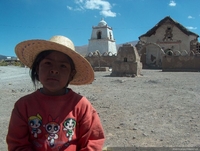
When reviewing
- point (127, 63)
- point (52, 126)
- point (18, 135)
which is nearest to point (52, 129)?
point (52, 126)

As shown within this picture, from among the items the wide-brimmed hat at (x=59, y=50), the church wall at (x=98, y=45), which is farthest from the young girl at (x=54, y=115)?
the church wall at (x=98, y=45)

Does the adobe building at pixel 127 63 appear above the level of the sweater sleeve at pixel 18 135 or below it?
above

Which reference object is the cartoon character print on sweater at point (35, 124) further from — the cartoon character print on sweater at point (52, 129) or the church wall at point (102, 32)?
the church wall at point (102, 32)

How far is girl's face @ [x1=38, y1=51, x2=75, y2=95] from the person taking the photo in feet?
5.62

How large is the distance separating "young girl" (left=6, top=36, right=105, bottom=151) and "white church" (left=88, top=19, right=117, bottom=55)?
38700 millimetres

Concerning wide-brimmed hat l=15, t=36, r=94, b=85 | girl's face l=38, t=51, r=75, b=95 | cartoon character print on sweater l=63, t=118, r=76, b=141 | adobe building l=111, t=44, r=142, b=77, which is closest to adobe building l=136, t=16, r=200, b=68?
adobe building l=111, t=44, r=142, b=77

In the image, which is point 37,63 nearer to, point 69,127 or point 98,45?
point 69,127

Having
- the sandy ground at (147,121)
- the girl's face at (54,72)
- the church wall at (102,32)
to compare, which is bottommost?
the sandy ground at (147,121)

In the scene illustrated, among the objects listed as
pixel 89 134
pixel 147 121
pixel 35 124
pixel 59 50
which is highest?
pixel 59 50

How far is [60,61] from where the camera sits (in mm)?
1800

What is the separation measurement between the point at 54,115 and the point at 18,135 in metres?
0.27

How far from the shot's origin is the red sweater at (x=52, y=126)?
5.26 ft

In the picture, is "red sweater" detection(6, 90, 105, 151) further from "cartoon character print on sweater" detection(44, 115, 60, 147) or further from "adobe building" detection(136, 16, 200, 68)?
"adobe building" detection(136, 16, 200, 68)

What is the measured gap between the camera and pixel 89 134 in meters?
1.70
